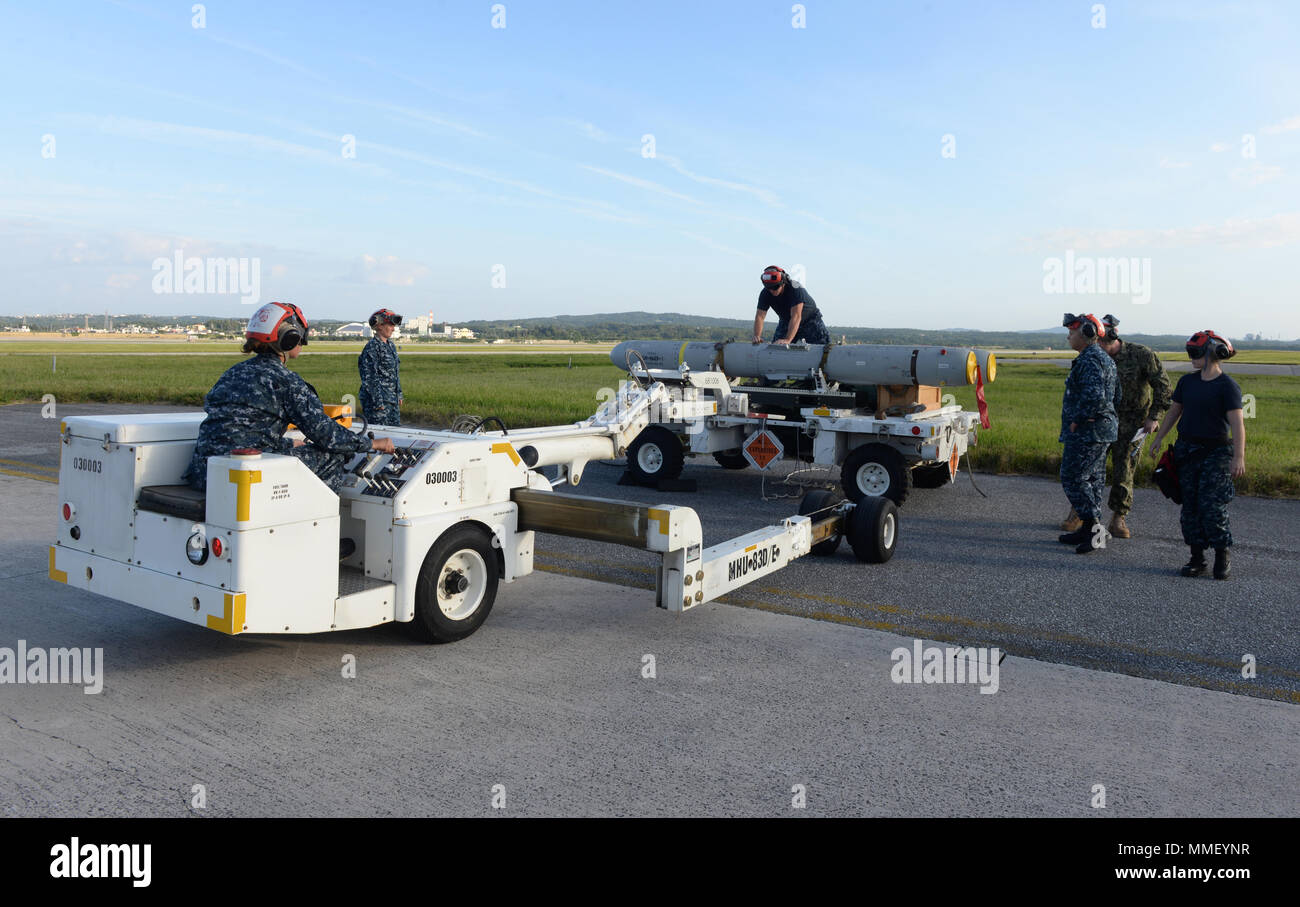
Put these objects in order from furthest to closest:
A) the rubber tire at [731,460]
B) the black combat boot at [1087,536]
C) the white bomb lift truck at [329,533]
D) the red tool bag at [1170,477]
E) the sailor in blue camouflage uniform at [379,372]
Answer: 1. the rubber tire at [731,460]
2. the sailor in blue camouflage uniform at [379,372]
3. the black combat boot at [1087,536]
4. the red tool bag at [1170,477]
5. the white bomb lift truck at [329,533]

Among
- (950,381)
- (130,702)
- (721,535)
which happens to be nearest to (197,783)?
(130,702)

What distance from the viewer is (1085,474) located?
9.17 m

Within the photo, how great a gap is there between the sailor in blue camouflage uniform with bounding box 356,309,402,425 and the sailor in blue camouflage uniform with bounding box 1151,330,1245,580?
7701 millimetres

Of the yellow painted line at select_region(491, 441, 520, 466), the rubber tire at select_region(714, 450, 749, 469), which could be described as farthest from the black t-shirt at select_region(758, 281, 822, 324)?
the yellow painted line at select_region(491, 441, 520, 466)

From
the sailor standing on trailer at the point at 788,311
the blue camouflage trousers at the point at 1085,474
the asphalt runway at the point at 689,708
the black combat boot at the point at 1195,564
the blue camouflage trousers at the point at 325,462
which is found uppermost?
the sailor standing on trailer at the point at 788,311

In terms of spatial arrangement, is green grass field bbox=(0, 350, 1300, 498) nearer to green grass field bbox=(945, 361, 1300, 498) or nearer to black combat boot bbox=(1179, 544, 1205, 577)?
green grass field bbox=(945, 361, 1300, 498)

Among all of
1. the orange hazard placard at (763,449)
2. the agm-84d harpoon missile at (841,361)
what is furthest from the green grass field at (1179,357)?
the orange hazard placard at (763,449)

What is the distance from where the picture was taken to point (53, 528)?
902 cm

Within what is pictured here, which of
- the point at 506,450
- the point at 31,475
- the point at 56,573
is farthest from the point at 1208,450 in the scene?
the point at 31,475

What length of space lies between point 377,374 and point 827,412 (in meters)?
5.31

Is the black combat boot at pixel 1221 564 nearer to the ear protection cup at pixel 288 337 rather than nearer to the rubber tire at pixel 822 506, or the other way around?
the rubber tire at pixel 822 506

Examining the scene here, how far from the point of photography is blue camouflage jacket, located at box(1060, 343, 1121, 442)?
30.1 ft

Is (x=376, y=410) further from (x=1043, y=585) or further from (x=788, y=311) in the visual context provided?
(x=1043, y=585)

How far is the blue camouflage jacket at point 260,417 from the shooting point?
5.37 metres
